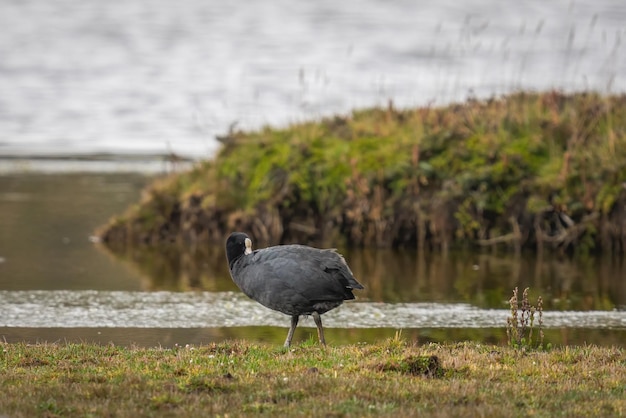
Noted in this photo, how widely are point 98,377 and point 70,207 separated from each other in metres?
16.8

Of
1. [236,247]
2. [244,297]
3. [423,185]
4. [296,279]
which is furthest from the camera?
[423,185]

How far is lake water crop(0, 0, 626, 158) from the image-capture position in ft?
121

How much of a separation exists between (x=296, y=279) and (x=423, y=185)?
9.25 meters

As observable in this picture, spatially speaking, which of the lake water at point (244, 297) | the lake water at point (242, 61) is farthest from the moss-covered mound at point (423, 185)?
the lake water at point (242, 61)

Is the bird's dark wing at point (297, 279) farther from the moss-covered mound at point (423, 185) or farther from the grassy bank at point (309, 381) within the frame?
the moss-covered mound at point (423, 185)

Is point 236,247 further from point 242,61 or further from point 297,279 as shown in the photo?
point 242,61

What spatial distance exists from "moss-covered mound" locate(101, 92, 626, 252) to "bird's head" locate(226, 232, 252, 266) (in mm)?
8309

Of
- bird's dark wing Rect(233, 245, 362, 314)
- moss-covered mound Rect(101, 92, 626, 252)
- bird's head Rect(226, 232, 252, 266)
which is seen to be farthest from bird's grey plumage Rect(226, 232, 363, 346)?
moss-covered mound Rect(101, 92, 626, 252)

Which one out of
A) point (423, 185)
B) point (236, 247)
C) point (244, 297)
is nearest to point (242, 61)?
point (423, 185)

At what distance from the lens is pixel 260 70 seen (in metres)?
46.5

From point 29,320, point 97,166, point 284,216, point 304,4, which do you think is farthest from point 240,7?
point 29,320

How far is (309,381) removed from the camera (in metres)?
9.06

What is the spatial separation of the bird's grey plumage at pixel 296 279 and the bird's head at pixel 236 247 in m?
0.12

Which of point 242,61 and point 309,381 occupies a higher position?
point 242,61
